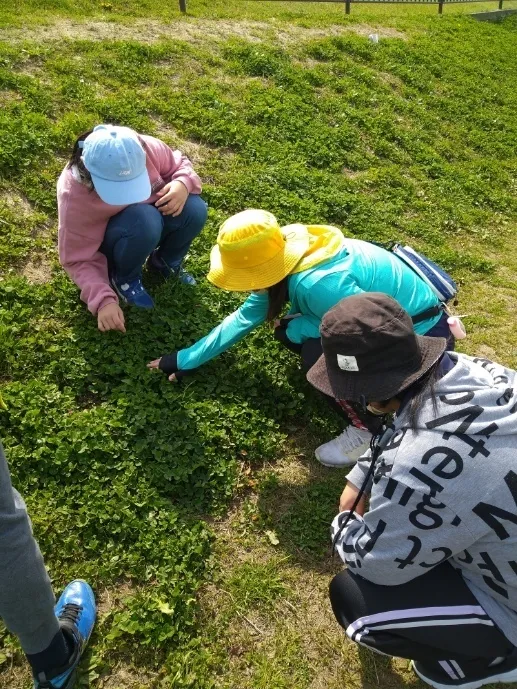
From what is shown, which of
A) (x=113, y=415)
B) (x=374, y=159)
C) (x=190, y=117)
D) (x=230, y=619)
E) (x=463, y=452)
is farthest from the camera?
(x=374, y=159)

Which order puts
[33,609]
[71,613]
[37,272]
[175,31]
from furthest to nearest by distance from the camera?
[175,31] < [37,272] < [71,613] < [33,609]

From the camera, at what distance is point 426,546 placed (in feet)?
6.31

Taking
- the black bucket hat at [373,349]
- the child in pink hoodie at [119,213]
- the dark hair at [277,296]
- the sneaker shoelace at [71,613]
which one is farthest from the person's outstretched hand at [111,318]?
the black bucket hat at [373,349]

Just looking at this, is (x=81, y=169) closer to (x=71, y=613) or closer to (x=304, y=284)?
(x=304, y=284)

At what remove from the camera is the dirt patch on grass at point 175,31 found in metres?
6.28

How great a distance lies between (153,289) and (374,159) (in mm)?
3429

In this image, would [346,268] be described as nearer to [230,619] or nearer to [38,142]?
[230,619]

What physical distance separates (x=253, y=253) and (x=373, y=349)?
1187mm

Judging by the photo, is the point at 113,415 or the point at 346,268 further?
the point at 113,415

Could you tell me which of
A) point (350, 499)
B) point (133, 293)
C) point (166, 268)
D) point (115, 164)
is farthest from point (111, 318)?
point (350, 499)

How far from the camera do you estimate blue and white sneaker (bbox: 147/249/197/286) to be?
4.02 meters

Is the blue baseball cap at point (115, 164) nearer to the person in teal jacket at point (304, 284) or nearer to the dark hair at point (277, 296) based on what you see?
the person in teal jacket at point (304, 284)

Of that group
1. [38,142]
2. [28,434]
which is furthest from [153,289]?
[38,142]

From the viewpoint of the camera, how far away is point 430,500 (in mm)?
1837
